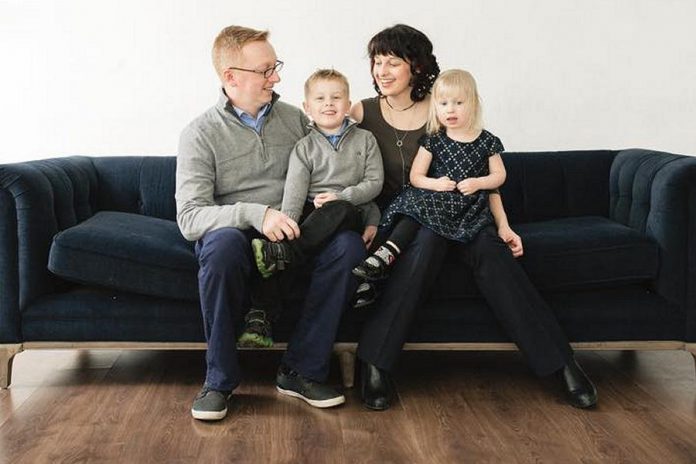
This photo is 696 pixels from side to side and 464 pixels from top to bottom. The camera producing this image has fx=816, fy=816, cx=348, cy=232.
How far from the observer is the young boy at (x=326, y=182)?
2.38 m

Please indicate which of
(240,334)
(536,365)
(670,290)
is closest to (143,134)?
(240,334)

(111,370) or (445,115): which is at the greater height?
(445,115)

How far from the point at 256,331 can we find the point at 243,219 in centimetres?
33

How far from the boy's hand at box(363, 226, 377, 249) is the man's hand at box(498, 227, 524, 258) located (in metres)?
0.39

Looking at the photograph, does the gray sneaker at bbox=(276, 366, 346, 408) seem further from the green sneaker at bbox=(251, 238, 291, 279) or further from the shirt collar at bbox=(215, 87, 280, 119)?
the shirt collar at bbox=(215, 87, 280, 119)

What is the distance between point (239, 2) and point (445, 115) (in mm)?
1190

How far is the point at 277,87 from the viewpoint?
3.39 meters

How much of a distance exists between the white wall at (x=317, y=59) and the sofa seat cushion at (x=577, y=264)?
0.98m

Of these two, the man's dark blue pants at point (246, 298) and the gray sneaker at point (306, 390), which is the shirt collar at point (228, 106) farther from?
the gray sneaker at point (306, 390)

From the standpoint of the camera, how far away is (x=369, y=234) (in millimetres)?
2596

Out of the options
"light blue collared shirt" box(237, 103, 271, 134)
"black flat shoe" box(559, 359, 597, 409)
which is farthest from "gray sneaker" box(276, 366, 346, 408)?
"light blue collared shirt" box(237, 103, 271, 134)

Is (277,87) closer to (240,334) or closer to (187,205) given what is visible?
(187,205)

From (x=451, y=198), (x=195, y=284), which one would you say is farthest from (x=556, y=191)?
(x=195, y=284)

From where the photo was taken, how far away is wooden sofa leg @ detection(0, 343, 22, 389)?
2.48 m
